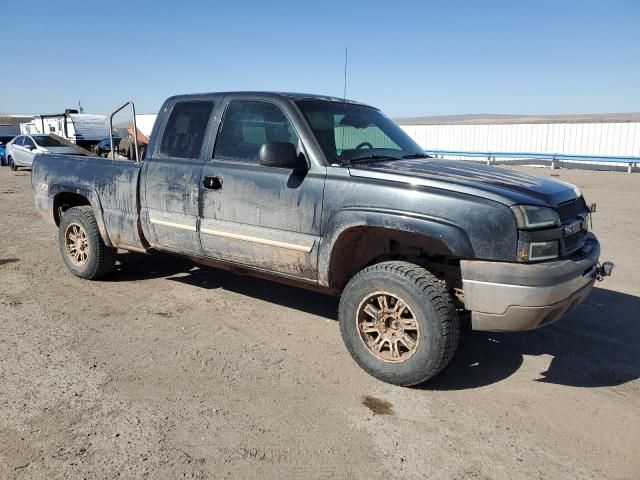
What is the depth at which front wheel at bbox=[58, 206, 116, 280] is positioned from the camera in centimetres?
555

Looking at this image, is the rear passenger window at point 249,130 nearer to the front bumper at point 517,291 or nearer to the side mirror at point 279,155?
the side mirror at point 279,155

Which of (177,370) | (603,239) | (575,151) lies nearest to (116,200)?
(177,370)

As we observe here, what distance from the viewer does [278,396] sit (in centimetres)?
339

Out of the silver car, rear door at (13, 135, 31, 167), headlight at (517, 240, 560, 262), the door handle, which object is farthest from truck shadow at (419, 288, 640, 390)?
rear door at (13, 135, 31, 167)

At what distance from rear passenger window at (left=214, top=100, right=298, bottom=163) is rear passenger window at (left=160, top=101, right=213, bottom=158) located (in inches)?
9.9

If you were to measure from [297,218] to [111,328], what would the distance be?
6.44ft

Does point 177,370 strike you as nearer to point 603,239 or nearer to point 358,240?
point 358,240

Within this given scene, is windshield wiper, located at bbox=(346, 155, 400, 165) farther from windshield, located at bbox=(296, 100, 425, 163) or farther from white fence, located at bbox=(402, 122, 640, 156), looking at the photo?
white fence, located at bbox=(402, 122, 640, 156)

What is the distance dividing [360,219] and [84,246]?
3690 millimetres

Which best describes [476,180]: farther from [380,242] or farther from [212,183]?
[212,183]

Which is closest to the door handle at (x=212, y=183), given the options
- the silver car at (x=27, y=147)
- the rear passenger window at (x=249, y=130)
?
the rear passenger window at (x=249, y=130)

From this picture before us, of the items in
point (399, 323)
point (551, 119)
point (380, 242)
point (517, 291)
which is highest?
point (551, 119)

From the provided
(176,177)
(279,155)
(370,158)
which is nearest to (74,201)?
(176,177)

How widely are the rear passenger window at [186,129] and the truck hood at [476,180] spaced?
1.64 meters
